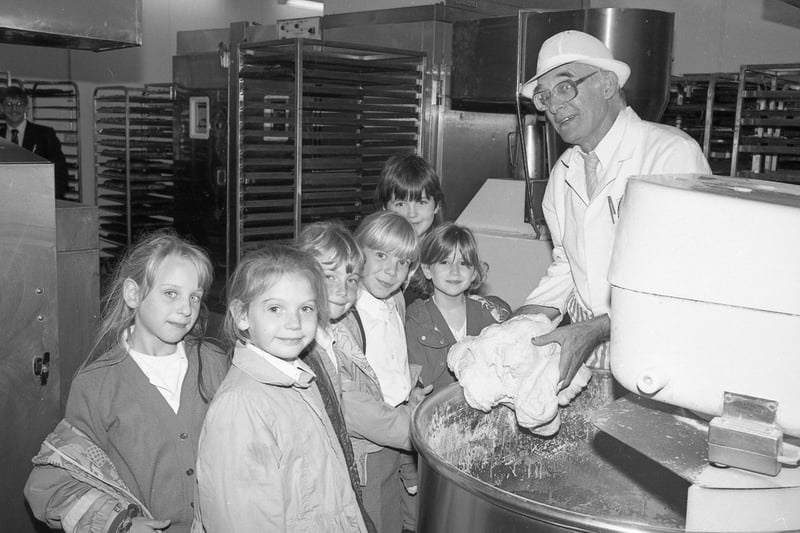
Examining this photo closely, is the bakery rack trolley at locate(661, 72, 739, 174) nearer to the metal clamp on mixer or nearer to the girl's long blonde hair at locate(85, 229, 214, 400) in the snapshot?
the girl's long blonde hair at locate(85, 229, 214, 400)

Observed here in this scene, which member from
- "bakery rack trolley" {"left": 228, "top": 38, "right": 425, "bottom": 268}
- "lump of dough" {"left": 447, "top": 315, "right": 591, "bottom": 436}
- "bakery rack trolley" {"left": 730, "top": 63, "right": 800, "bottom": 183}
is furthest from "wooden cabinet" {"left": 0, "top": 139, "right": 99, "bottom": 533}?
"bakery rack trolley" {"left": 730, "top": 63, "right": 800, "bottom": 183}

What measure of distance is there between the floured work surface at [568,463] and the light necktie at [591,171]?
535 mm

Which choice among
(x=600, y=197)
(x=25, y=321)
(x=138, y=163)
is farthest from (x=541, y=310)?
(x=138, y=163)

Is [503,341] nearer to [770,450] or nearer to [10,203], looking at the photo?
[770,450]

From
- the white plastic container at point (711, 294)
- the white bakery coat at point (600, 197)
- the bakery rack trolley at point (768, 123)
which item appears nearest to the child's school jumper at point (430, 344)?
the white bakery coat at point (600, 197)

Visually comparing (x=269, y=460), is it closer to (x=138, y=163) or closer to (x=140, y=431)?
(x=140, y=431)

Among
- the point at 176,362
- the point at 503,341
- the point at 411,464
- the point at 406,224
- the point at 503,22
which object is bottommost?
the point at 411,464

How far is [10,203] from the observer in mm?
2207

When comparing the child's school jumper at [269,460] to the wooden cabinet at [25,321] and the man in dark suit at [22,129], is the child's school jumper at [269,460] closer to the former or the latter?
the wooden cabinet at [25,321]

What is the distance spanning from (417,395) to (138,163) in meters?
5.38

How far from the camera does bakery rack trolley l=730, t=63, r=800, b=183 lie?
341 cm

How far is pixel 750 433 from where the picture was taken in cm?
97

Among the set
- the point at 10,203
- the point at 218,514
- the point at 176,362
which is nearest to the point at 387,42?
the point at 10,203

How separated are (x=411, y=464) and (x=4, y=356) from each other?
120 cm
